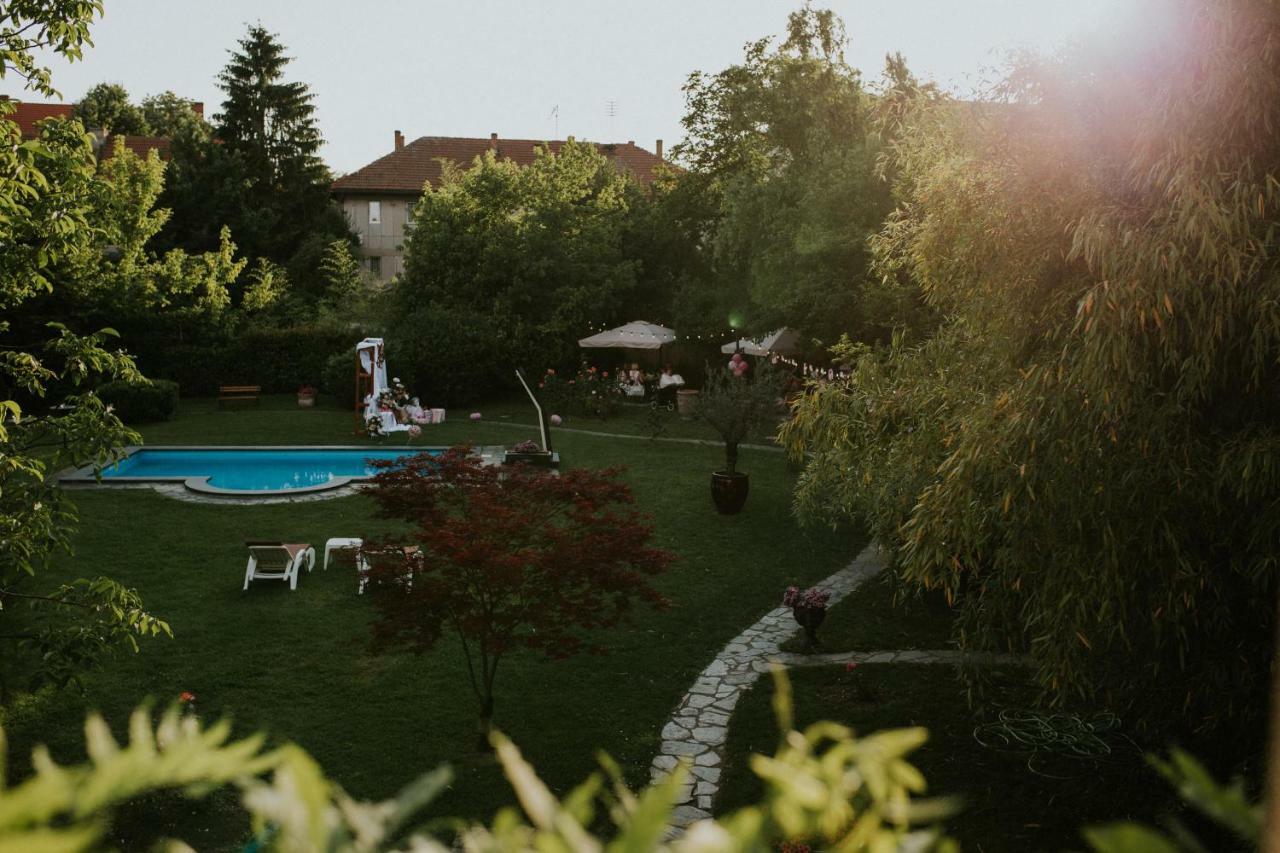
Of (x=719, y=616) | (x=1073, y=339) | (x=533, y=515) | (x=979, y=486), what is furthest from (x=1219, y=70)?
(x=719, y=616)

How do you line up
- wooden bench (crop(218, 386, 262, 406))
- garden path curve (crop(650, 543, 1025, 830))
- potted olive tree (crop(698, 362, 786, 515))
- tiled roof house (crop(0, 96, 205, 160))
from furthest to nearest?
tiled roof house (crop(0, 96, 205, 160)), wooden bench (crop(218, 386, 262, 406)), potted olive tree (crop(698, 362, 786, 515)), garden path curve (crop(650, 543, 1025, 830))

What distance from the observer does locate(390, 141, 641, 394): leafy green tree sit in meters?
33.4

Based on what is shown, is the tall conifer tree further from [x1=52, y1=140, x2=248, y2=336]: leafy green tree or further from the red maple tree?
the red maple tree

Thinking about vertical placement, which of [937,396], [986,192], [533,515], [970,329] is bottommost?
[533,515]

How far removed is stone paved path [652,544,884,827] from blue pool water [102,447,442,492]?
1206cm

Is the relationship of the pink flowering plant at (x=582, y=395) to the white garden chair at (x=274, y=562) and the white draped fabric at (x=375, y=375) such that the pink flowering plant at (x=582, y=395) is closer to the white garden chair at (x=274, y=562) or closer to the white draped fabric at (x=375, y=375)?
the white draped fabric at (x=375, y=375)

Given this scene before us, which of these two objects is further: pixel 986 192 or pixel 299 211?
pixel 299 211

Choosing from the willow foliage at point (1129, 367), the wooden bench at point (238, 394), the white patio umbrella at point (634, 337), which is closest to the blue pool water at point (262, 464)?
the wooden bench at point (238, 394)

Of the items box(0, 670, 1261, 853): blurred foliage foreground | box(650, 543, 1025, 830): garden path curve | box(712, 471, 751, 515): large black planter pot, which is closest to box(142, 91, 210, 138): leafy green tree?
box(712, 471, 751, 515): large black planter pot

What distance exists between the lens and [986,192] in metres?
8.18

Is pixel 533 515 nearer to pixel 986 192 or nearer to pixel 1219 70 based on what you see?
pixel 986 192

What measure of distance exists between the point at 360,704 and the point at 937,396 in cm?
650

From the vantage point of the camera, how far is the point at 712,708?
1070 cm

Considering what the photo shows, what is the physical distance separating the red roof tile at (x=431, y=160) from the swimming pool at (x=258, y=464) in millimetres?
31417
